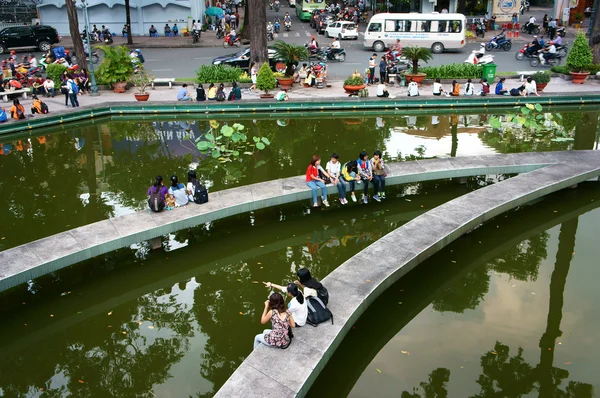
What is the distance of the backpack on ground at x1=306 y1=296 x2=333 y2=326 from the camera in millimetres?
7852

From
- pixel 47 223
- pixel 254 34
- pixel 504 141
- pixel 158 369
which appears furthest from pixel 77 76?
pixel 158 369

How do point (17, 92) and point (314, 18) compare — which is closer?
point (17, 92)

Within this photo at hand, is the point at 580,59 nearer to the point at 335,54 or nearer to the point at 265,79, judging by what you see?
the point at 335,54

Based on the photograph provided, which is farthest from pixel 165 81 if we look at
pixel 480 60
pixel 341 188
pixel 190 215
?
pixel 190 215

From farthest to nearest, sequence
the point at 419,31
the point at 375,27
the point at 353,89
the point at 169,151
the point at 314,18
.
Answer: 1. the point at 314,18
2. the point at 375,27
3. the point at 419,31
4. the point at 353,89
5. the point at 169,151

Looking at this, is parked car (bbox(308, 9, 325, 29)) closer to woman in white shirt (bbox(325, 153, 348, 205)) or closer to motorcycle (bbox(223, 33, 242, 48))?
motorcycle (bbox(223, 33, 242, 48))

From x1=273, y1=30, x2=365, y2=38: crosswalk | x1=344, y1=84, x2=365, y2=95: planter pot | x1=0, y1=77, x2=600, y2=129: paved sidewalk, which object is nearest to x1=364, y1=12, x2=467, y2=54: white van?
x1=0, y1=77, x2=600, y2=129: paved sidewalk

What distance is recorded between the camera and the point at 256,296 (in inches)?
378

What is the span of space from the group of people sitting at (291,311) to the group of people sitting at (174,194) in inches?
179

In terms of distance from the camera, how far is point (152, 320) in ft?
29.9

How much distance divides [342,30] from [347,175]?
27.6 metres

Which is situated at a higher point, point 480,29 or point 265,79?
point 480,29

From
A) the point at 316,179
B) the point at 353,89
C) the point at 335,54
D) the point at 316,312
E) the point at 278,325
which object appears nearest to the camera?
the point at 278,325

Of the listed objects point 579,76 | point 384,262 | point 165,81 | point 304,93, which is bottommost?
point 384,262
